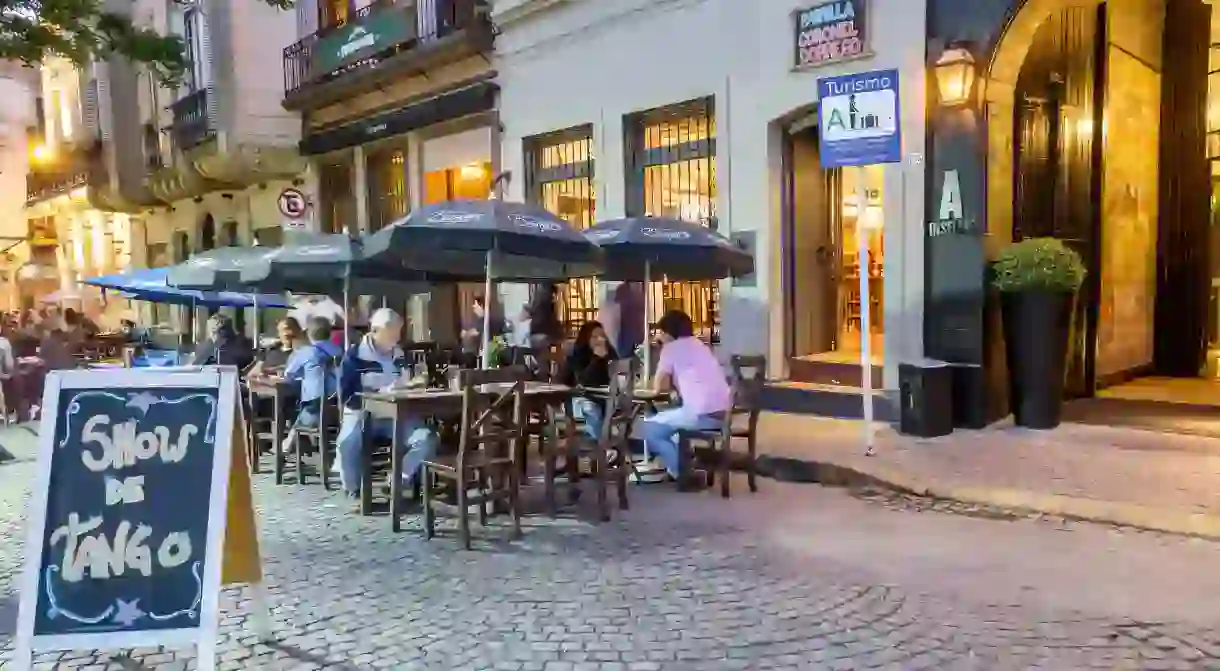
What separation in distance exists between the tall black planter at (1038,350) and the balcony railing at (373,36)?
940 cm

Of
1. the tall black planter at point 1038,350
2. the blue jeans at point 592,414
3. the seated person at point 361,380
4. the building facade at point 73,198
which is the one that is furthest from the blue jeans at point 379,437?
the building facade at point 73,198

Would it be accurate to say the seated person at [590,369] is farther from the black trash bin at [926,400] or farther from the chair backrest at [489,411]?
the black trash bin at [926,400]

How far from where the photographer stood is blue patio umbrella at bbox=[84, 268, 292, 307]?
13531 mm

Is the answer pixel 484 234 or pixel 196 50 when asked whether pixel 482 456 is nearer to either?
pixel 484 234

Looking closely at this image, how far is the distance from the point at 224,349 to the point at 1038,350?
27.4ft

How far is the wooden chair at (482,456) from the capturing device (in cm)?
622

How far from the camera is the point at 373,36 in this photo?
677 inches

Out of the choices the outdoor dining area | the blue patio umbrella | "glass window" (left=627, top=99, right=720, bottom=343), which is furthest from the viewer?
the blue patio umbrella

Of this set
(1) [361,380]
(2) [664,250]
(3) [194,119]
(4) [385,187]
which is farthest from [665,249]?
(3) [194,119]

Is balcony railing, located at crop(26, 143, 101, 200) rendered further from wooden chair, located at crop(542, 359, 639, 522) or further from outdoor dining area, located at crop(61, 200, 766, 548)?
wooden chair, located at crop(542, 359, 639, 522)

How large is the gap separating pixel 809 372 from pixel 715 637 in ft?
23.8

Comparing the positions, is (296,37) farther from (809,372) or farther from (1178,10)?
(1178,10)

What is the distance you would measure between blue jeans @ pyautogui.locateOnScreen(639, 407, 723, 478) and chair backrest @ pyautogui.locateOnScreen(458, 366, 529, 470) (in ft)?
4.85

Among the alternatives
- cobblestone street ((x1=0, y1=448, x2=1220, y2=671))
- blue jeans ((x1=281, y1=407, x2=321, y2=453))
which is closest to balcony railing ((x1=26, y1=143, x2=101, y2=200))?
blue jeans ((x1=281, y1=407, x2=321, y2=453))
